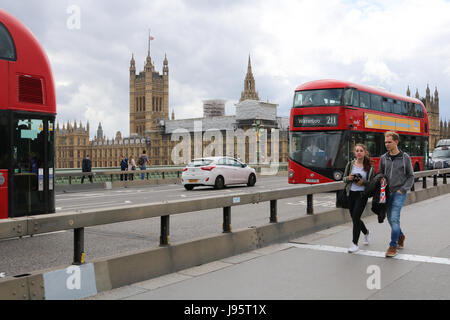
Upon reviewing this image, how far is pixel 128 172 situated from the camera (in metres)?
27.3

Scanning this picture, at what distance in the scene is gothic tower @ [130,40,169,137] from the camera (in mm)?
179000

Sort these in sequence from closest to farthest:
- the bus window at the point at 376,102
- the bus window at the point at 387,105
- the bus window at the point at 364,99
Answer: the bus window at the point at 364,99 → the bus window at the point at 376,102 → the bus window at the point at 387,105

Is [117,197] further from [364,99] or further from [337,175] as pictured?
[364,99]

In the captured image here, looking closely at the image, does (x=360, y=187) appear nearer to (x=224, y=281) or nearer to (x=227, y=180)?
(x=224, y=281)

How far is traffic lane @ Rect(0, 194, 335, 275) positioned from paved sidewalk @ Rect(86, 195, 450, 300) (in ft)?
2.74

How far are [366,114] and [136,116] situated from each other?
559 feet

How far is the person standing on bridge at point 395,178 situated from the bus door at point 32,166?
5849 mm

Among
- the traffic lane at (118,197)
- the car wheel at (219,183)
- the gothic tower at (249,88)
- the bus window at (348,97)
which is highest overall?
the gothic tower at (249,88)

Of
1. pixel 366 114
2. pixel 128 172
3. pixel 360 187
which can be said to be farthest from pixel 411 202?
pixel 128 172

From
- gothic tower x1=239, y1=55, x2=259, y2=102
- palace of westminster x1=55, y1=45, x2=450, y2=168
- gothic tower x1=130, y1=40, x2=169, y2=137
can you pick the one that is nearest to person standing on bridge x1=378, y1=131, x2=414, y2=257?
palace of westminster x1=55, y1=45, x2=450, y2=168

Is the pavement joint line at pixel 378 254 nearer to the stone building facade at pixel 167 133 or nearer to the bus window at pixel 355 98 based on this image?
the bus window at pixel 355 98

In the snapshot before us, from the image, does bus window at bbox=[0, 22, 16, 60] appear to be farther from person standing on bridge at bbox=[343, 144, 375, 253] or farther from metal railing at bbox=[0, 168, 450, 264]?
person standing on bridge at bbox=[343, 144, 375, 253]

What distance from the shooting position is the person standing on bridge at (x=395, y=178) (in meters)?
7.52

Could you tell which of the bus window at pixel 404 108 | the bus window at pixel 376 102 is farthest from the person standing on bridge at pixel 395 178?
the bus window at pixel 404 108
